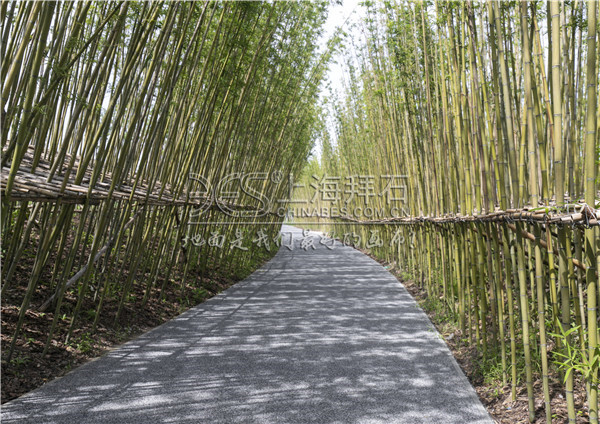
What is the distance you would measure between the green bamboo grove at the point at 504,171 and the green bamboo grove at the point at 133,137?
1.56m

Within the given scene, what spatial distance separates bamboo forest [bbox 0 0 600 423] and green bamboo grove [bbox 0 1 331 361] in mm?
28

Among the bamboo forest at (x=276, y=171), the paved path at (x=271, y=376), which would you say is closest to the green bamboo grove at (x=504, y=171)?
the bamboo forest at (x=276, y=171)

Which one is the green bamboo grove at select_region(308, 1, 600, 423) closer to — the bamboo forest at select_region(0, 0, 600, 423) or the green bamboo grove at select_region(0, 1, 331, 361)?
the bamboo forest at select_region(0, 0, 600, 423)

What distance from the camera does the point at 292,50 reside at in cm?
644

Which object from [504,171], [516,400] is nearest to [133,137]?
[504,171]

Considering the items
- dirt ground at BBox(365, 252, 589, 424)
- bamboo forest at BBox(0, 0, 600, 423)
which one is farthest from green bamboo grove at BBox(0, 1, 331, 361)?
dirt ground at BBox(365, 252, 589, 424)

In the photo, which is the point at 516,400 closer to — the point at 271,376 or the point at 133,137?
the point at 271,376

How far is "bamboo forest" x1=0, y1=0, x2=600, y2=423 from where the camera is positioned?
1.82 metres

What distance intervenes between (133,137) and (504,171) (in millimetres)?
3088

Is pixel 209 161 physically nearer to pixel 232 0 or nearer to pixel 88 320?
pixel 232 0

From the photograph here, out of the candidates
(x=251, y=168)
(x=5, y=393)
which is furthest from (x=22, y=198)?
(x=251, y=168)

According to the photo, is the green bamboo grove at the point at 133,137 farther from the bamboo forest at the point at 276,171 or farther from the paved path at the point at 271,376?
the paved path at the point at 271,376

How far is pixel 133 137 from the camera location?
4.07 m

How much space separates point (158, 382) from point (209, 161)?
9.36 feet
